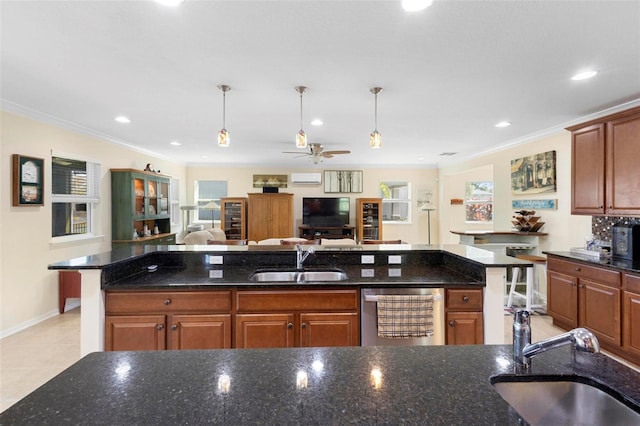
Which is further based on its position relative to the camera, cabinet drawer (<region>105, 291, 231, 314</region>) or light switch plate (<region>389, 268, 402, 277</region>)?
light switch plate (<region>389, 268, 402, 277</region>)

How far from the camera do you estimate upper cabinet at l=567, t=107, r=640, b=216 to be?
9.67 ft

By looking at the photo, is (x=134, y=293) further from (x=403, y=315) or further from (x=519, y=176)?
(x=519, y=176)

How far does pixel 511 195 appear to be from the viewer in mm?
5195

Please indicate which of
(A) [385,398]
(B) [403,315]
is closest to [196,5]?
(A) [385,398]

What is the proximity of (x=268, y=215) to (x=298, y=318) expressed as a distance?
550 centimetres

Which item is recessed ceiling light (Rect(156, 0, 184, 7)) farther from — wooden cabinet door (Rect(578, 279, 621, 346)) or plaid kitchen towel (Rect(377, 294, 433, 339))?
wooden cabinet door (Rect(578, 279, 621, 346))

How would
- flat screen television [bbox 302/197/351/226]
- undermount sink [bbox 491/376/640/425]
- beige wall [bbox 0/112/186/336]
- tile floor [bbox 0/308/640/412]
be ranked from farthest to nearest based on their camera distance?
flat screen television [bbox 302/197/351/226], beige wall [bbox 0/112/186/336], tile floor [bbox 0/308/640/412], undermount sink [bbox 491/376/640/425]

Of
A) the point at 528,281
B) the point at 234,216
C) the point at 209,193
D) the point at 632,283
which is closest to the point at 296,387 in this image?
the point at 632,283

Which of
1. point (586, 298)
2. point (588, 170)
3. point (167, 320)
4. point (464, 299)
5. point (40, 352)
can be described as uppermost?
point (588, 170)

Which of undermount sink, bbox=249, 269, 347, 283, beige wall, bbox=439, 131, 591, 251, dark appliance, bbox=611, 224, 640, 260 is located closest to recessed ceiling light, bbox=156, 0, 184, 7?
undermount sink, bbox=249, 269, 347, 283

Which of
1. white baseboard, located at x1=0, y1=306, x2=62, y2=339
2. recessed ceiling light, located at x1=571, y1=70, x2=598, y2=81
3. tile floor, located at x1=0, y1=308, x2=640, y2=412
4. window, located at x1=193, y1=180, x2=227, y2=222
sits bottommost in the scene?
tile floor, located at x1=0, y1=308, x2=640, y2=412

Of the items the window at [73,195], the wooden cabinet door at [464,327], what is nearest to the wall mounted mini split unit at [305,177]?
the window at [73,195]

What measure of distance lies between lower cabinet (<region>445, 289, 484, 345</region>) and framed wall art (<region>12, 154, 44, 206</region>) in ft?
14.6

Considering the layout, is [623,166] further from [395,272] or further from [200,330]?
[200,330]
